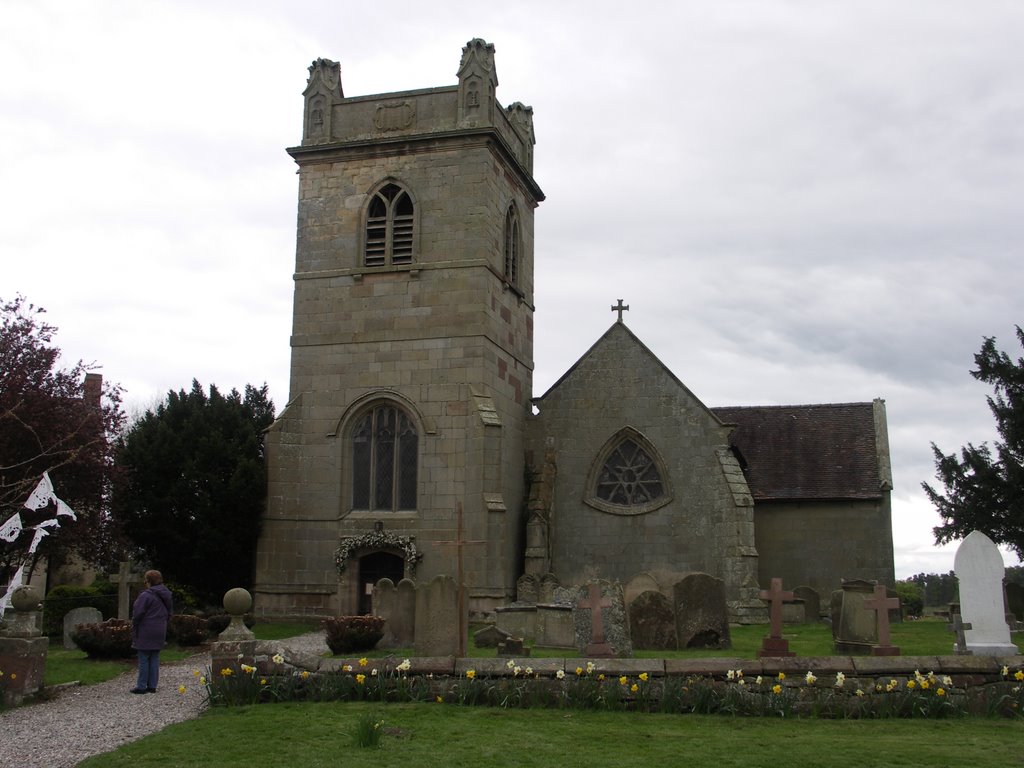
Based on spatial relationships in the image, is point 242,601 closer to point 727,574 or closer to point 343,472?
point 343,472

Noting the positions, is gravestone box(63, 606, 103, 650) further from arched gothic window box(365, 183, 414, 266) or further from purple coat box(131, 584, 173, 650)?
arched gothic window box(365, 183, 414, 266)

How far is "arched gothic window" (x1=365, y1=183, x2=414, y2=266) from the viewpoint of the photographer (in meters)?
26.9

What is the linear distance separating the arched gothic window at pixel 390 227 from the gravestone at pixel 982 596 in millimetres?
16260

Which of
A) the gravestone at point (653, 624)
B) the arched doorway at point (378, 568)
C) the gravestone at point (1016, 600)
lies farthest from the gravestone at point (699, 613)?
the gravestone at point (1016, 600)

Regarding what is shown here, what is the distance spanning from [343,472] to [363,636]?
840 centimetres

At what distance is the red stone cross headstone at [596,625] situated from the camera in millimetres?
14602

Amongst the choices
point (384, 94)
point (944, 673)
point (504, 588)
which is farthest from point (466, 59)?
point (944, 673)

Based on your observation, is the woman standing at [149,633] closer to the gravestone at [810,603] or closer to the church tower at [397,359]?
the church tower at [397,359]

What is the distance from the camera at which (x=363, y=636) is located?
59.1 feet

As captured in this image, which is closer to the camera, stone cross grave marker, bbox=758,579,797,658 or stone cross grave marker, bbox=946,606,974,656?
stone cross grave marker, bbox=946,606,974,656

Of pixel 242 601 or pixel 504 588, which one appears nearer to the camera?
pixel 242 601

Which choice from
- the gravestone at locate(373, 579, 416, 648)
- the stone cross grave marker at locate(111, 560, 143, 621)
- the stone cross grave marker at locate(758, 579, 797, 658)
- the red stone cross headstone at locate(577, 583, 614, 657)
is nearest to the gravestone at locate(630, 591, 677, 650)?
the stone cross grave marker at locate(758, 579, 797, 658)

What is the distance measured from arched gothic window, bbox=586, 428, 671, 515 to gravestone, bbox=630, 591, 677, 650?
983 centimetres

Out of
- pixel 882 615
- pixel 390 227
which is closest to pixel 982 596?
pixel 882 615
